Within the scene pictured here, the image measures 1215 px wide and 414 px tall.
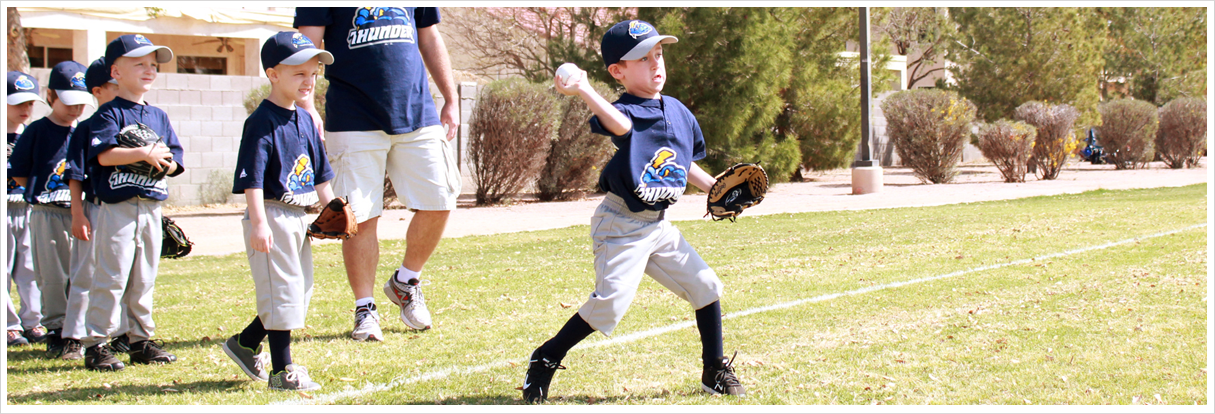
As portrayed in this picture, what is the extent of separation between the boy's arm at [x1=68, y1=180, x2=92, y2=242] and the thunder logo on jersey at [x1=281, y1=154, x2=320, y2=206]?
1.17m

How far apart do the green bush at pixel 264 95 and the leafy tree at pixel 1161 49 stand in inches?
1146

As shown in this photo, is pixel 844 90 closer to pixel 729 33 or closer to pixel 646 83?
pixel 729 33

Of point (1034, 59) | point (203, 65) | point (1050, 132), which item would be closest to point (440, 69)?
point (1050, 132)

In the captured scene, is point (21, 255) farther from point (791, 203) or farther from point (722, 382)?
point (791, 203)

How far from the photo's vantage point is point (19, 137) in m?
4.90

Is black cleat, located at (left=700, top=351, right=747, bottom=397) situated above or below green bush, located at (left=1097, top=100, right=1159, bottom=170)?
below

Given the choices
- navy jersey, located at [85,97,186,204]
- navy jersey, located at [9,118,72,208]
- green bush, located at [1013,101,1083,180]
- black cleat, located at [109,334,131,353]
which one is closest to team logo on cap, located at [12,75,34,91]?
navy jersey, located at [9,118,72,208]

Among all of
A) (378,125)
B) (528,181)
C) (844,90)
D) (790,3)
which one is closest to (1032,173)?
(844,90)

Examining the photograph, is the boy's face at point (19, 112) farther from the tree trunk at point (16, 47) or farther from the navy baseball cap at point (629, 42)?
the tree trunk at point (16, 47)

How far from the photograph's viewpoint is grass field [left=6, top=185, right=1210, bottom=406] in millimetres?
3748

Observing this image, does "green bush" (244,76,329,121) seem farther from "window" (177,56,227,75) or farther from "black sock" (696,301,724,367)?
"window" (177,56,227,75)

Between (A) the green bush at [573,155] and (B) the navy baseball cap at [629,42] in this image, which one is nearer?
(B) the navy baseball cap at [629,42]

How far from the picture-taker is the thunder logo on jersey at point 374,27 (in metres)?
4.75

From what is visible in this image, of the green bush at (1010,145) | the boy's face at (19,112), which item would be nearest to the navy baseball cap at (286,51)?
the boy's face at (19,112)
